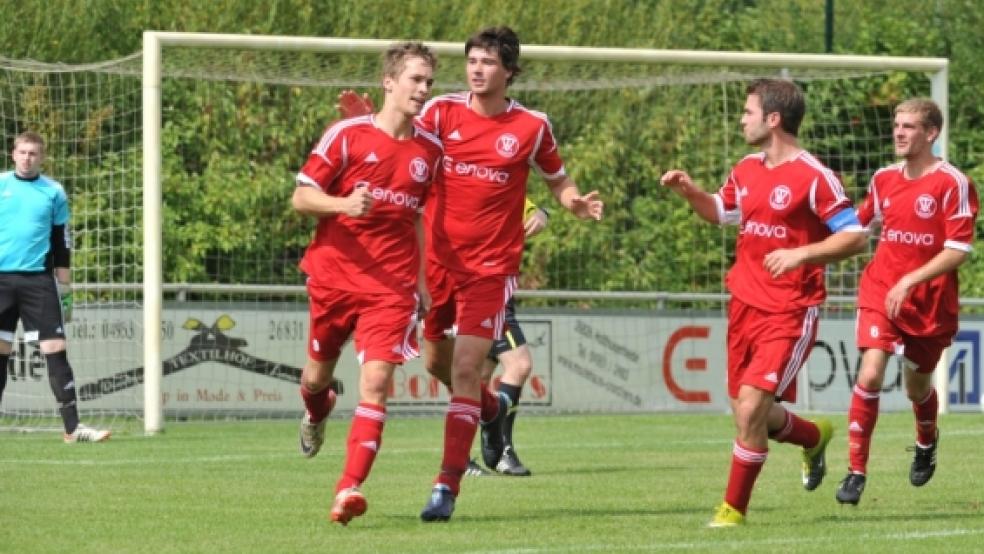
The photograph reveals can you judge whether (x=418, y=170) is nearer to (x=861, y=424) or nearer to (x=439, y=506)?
(x=439, y=506)

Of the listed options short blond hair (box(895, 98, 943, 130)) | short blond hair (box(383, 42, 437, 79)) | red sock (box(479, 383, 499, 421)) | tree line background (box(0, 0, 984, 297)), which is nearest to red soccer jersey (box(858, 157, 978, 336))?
short blond hair (box(895, 98, 943, 130))

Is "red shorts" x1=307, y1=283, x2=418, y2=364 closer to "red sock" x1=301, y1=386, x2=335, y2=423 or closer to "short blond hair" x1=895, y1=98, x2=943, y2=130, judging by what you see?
"red sock" x1=301, y1=386, x2=335, y2=423

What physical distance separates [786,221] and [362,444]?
211cm

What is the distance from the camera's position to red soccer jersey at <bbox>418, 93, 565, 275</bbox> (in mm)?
9492

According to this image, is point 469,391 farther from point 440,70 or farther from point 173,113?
point 173,113

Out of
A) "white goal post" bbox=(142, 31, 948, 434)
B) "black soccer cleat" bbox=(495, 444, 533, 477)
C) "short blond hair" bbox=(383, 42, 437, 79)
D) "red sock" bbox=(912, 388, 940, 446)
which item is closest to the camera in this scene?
"short blond hair" bbox=(383, 42, 437, 79)

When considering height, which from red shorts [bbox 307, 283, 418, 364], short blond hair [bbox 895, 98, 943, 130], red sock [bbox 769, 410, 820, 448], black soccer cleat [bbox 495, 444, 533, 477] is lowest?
black soccer cleat [bbox 495, 444, 533, 477]

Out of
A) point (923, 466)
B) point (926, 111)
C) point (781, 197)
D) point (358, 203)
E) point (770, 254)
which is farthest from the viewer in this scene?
point (923, 466)

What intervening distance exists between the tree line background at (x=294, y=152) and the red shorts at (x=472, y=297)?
8.11 m

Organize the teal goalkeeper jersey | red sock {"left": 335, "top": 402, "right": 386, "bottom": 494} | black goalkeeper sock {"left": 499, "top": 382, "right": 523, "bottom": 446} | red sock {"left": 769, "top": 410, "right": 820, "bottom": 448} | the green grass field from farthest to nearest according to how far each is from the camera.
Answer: the teal goalkeeper jersey, black goalkeeper sock {"left": 499, "top": 382, "right": 523, "bottom": 446}, red sock {"left": 769, "top": 410, "right": 820, "bottom": 448}, red sock {"left": 335, "top": 402, "right": 386, "bottom": 494}, the green grass field

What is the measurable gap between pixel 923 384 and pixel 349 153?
12.2 ft

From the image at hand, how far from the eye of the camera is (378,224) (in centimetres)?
912

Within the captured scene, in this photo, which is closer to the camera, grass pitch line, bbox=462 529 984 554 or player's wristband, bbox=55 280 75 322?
grass pitch line, bbox=462 529 984 554

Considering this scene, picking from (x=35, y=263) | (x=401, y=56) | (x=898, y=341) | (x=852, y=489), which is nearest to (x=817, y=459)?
(x=852, y=489)
